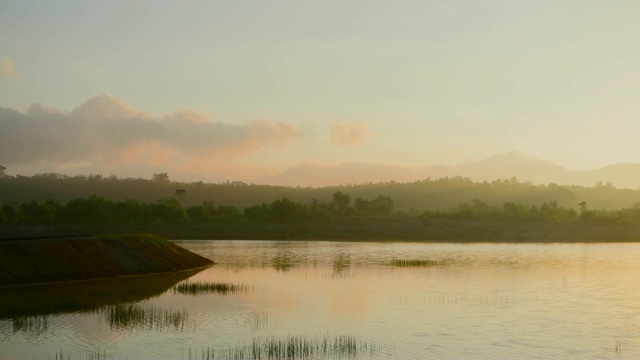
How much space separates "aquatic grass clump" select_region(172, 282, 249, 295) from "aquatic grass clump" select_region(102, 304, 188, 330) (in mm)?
10557

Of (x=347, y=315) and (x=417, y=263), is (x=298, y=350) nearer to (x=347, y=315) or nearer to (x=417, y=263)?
(x=347, y=315)

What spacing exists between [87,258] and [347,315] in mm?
40708

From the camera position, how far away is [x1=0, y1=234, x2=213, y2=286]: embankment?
7588 centimetres

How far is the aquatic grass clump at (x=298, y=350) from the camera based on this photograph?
38.4 metres

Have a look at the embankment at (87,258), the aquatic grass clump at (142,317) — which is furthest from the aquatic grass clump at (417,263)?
the aquatic grass clump at (142,317)

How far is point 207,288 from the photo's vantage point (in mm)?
70500

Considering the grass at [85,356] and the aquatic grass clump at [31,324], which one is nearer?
the grass at [85,356]

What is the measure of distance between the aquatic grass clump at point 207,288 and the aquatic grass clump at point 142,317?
10557 millimetres

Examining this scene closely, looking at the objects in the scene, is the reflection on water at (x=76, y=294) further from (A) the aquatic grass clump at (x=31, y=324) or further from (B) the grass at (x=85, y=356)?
(B) the grass at (x=85, y=356)

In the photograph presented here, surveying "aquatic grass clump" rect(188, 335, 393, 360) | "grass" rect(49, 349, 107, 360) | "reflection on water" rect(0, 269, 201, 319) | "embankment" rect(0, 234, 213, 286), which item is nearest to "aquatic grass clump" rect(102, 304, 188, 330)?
"reflection on water" rect(0, 269, 201, 319)

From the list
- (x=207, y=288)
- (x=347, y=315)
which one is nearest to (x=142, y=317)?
(x=347, y=315)

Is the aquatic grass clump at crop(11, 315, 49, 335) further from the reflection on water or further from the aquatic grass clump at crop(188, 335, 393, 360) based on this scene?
the aquatic grass clump at crop(188, 335, 393, 360)

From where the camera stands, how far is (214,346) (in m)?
40.7

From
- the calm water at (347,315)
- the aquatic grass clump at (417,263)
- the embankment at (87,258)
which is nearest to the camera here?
the calm water at (347,315)
